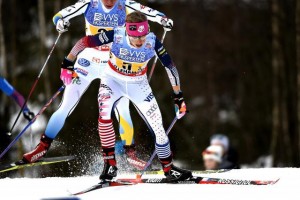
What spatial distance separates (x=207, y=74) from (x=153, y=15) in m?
19.3

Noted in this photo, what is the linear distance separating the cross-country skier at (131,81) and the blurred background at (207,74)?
388 inches

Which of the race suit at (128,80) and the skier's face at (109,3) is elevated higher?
the skier's face at (109,3)

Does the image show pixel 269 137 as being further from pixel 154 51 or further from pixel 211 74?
pixel 154 51

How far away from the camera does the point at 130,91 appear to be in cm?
918

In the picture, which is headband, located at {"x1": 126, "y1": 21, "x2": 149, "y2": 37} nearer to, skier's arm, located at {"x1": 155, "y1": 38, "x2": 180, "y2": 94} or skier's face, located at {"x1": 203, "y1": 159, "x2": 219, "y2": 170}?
skier's arm, located at {"x1": 155, "y1": 38, "x2": 180, "y2": 94}

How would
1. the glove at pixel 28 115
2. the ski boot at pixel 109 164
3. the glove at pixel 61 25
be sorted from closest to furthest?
the ski boot at pixel 109 164
the glove at pixel 61 25
the glove at pixel 28 115

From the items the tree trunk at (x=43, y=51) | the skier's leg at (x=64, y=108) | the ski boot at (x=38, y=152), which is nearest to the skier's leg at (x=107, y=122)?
the skier's leg at (x=64, y=108)

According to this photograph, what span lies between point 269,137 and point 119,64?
18.8 m

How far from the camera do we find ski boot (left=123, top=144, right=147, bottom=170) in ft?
35.4

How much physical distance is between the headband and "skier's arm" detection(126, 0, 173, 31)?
105cm

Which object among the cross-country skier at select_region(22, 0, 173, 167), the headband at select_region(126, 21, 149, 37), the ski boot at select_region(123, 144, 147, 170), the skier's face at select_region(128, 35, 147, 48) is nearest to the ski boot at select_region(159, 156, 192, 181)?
the skier's face at select_region(128, 35, 147, 48)

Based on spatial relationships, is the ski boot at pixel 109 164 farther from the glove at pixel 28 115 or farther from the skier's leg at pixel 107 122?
the glove at pixel 28 115

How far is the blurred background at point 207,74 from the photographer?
73.6ft

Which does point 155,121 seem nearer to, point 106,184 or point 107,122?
point 107,122
